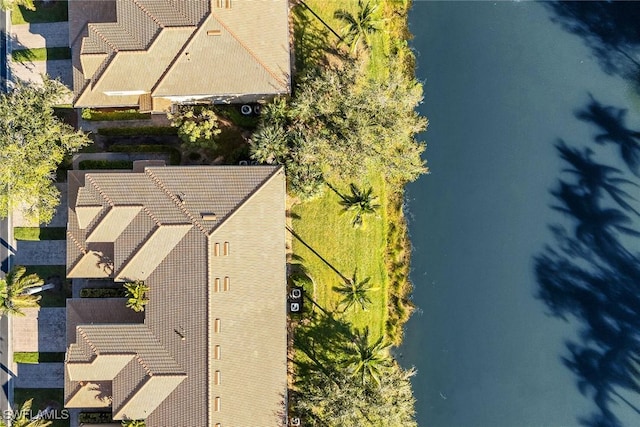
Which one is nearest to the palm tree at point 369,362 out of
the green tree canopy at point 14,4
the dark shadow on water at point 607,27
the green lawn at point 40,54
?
the dark shadow on water at point 607,27

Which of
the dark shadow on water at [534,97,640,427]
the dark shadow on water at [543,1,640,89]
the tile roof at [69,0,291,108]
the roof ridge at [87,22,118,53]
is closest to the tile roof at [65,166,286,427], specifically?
the tile roof at [69,0,291,108]

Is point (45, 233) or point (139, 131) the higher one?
point (139, 131)

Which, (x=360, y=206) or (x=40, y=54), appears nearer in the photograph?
(x=360, y=206)

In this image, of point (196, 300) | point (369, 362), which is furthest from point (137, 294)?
point (369, 362)

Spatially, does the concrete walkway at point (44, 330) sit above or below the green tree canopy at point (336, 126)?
below

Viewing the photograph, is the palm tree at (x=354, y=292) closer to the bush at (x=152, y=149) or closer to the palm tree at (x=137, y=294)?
the palm tree at (x=137, y=294)

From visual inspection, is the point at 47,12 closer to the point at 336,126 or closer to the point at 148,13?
the point at 148,13

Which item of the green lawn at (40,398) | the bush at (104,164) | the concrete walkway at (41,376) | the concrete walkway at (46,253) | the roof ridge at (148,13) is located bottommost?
the green lawn at (40,398)
